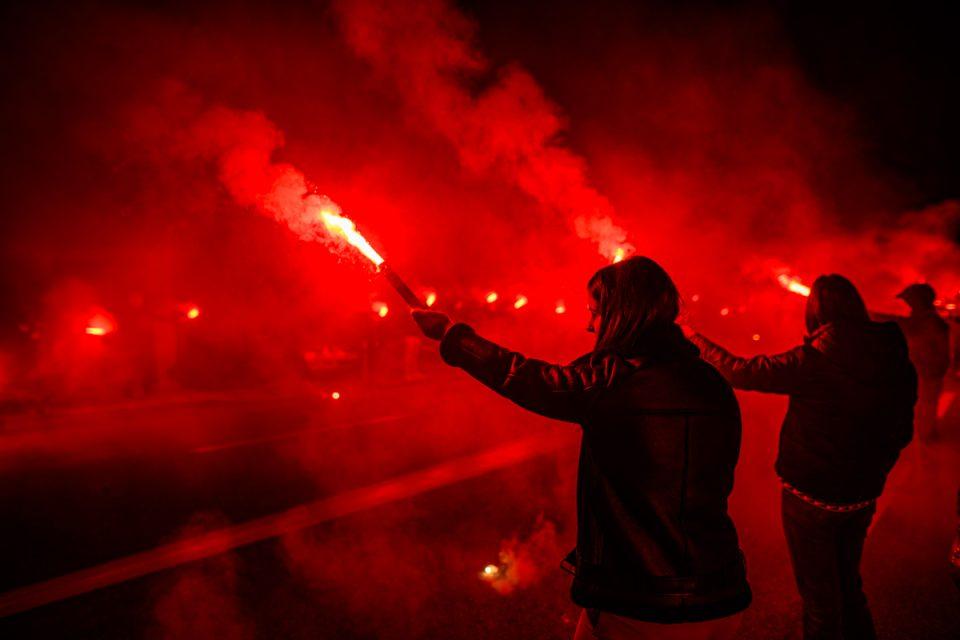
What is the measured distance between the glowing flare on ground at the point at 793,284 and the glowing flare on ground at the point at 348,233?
11.8 ft

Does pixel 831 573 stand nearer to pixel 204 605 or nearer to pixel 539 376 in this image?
pixel 539 376

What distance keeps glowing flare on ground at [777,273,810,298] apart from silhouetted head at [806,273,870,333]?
68.8 inches

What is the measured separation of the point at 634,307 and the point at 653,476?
52 cm

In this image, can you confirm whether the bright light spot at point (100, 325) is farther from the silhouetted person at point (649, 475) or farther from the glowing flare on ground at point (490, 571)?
the silhouetted person at point (649, 475)

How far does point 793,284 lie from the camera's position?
4914mm

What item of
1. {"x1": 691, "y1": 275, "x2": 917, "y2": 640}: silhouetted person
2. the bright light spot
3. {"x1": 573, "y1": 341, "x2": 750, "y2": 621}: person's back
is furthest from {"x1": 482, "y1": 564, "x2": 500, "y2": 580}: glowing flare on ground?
the bright light spot

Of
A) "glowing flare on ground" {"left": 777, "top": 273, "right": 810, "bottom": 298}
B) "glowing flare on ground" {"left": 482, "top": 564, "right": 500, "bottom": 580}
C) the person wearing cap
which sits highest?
the person wearing cap

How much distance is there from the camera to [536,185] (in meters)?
6.59

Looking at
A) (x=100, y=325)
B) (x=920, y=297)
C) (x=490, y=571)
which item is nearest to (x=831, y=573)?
(x=490, y=571)

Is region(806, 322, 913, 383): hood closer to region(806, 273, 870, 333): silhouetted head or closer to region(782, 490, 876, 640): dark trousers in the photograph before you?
region(806, 273, 870, 333): silhouetted head

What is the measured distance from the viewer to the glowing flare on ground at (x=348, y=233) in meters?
2.76

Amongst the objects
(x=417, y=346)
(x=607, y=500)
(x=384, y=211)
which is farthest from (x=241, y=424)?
(x=384, y=211)

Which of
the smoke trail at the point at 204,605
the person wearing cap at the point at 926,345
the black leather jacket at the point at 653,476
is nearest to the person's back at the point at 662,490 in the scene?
the black leather jacket at the point at 653,476

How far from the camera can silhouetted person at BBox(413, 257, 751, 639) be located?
168cm
